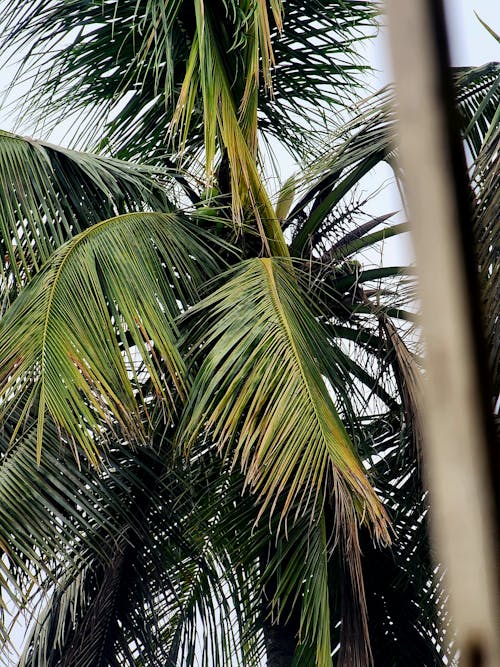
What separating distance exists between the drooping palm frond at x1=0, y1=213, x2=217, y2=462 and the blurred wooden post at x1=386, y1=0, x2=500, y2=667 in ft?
7.73

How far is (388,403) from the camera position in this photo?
150 inches

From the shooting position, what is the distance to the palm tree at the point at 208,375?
9.55 ft

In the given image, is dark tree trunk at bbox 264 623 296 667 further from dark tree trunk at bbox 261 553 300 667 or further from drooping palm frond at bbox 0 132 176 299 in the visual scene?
drooping palm frond at bbox 0 132 176 299

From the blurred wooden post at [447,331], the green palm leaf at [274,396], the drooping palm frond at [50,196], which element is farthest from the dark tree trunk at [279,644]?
the blurred wooden post at [447,331]

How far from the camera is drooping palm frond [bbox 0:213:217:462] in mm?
2811

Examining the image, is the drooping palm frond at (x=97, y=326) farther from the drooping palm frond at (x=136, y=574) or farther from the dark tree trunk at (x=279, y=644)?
the dark tree trunk at (x=279, y=644)

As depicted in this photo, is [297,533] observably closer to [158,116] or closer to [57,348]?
[57,348]

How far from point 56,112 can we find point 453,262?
15.2ft

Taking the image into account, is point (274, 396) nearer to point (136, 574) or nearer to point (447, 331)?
point (136, 574)

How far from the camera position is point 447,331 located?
0.36 meters

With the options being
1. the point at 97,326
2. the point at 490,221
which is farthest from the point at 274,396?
the point at 490,221

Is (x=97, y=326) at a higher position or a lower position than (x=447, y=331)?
lower

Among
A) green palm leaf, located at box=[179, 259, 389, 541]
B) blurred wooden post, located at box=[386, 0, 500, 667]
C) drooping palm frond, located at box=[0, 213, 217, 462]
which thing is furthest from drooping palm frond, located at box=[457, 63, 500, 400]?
blurred wooden post, located at box=[386, 0, 500, 667]

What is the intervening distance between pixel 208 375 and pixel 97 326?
42 cm
